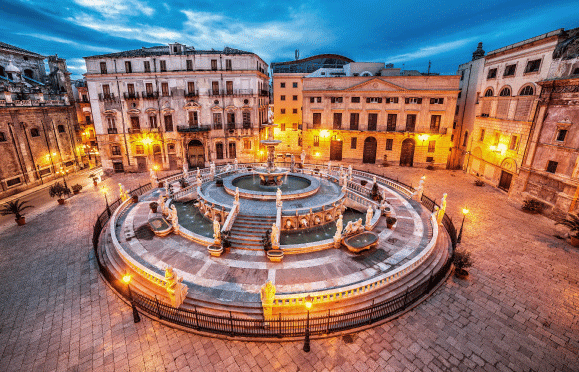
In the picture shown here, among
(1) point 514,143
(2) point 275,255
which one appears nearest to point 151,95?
(2) point 275,255

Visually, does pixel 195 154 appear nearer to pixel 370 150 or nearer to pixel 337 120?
pixel 337 120

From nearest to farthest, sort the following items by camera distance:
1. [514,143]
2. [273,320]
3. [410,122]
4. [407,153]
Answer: [273,320] → [514,143] → [410,122] → [407,153]

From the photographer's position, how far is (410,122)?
36.3 metres

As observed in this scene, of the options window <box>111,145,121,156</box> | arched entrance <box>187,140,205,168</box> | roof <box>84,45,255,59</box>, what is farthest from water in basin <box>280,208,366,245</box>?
window <box>111,145,121,156</box>

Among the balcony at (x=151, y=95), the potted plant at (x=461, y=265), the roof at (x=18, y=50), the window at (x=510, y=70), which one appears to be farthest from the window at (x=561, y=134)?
the roof at (x=18, y=50)

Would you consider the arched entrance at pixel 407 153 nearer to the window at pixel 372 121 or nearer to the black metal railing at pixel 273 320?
the window at pixel 372 121

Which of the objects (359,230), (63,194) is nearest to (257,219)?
(359,230)

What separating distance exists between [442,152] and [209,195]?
103 ft

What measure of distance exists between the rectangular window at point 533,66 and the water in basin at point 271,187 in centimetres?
2295

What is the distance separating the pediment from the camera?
1390 inches

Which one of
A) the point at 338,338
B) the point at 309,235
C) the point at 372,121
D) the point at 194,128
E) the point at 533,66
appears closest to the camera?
the point at 338,338

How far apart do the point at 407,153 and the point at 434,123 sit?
5134mm

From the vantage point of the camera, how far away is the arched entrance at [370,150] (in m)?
39.0

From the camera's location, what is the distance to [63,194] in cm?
2772
